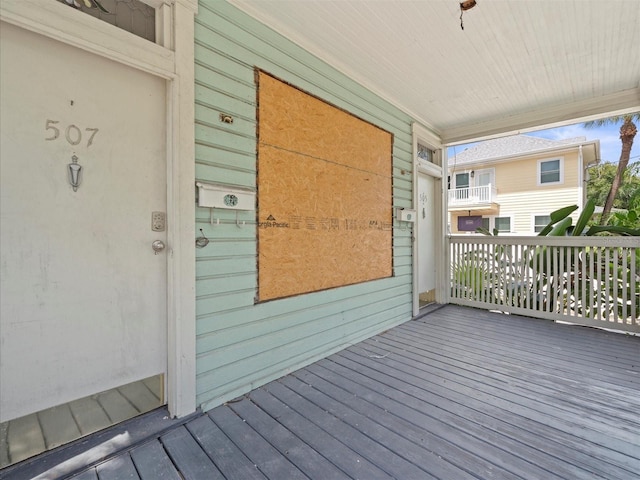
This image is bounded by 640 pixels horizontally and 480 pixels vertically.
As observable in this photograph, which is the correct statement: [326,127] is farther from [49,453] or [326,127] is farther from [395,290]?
[49,453]

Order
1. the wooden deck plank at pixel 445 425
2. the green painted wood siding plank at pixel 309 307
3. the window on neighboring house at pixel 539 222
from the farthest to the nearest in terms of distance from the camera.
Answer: the window on neighboring house at pixel 539 222 → the green painted wood siding plank at pixel 309 307 → the wooden deck plank at pixel 445 425

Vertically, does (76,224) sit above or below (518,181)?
below

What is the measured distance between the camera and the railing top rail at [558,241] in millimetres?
3559

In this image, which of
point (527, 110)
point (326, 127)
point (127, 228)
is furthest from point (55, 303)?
point (527, 110)

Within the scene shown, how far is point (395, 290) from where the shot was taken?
3834mm

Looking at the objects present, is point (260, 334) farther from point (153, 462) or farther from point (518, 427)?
point (518, 427)

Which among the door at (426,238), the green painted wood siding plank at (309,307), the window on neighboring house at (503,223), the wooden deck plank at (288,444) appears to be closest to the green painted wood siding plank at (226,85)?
the green painted wood siding plank at (309,307)

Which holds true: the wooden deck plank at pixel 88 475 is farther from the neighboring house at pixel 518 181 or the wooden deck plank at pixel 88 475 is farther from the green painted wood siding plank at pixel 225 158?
the neighboring house at pixel 518 181

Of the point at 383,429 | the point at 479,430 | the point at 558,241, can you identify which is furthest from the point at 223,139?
the point at 558,241

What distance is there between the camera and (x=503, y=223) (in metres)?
11.6

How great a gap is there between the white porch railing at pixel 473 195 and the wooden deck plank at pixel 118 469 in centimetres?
1255

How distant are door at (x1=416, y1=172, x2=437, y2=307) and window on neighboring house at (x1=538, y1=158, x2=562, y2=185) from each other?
822 cm

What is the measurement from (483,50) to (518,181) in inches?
402

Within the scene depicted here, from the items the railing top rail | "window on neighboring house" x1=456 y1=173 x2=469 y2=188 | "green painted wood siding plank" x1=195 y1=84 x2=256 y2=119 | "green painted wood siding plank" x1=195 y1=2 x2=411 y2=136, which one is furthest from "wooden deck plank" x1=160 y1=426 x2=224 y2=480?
"window on neighboring house" x1=456 y1=173 x2=469 y2=188
